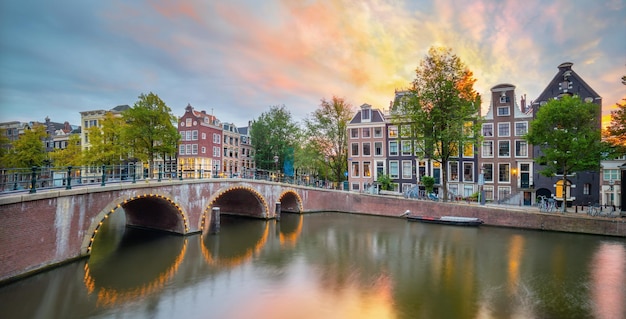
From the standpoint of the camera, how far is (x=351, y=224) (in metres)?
27.4

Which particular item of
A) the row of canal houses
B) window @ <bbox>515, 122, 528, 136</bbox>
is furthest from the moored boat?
window @ <bbox>515, 122, 528, 136</bbox>

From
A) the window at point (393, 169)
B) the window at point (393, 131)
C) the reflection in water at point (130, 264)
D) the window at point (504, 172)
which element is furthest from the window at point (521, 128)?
the reflection in water at point (130, 264)

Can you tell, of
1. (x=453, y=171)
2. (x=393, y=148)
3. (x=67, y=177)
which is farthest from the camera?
(x=393, y=148)

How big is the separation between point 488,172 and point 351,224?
58.7 feet

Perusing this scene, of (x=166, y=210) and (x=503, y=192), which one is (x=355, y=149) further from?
(x=166, y=210)

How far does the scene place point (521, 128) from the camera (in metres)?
32.4

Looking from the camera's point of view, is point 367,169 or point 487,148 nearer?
point 487,148

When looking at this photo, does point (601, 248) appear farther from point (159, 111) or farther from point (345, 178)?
point (159, 111)

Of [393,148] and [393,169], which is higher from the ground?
[393,148]

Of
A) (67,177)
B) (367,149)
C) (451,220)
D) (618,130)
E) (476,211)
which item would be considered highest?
(618,130)

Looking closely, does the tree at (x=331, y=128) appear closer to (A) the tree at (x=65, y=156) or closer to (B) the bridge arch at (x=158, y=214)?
(B) the bridge arch at (x=158, y=214)

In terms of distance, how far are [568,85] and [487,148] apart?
365 inches

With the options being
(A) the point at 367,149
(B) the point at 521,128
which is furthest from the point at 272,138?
(B) the point at 521,128

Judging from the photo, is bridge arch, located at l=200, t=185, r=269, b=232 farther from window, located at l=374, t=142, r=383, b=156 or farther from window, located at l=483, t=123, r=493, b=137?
window, located at l=483, t=123, r=493, b=137
